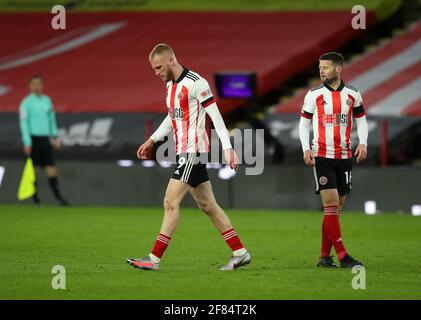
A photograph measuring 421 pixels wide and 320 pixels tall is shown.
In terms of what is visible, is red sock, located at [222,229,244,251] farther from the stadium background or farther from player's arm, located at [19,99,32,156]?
player's arm, located at [19,99,32,156]

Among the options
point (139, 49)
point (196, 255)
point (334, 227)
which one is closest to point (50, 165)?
point (139, 49)

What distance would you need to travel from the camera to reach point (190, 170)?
10.4m

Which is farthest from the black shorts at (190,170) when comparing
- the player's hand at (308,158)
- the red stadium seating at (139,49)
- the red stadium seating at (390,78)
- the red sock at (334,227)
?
the red stadium seating at (139,49)

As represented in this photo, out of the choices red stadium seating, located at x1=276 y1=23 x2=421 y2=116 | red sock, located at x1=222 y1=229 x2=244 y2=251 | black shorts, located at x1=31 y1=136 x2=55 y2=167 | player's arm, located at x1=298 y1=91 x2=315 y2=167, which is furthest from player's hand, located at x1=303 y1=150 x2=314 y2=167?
black shorts, located at x1=31 y1=136 x2=55 y2=167

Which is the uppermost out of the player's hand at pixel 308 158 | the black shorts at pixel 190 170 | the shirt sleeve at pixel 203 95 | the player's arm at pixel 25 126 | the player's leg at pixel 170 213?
the player's arm at pixel 25 126

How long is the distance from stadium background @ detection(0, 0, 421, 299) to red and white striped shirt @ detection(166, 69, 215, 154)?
47.9 inches

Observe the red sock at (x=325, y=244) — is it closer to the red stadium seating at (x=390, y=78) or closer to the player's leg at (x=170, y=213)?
the player's leg at (x=170, y=213)

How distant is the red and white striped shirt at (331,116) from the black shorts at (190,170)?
121 centimetres

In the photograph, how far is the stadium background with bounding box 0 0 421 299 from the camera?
12312mm

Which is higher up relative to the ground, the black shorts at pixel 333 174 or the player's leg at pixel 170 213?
the black shorts at pixel 333 174

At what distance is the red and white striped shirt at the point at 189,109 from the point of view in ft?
34.2

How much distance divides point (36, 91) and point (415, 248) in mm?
8148

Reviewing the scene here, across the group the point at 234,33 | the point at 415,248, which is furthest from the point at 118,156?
the point at 415,248

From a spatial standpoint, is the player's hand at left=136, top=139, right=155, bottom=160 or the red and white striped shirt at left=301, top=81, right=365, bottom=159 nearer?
the player's hand at left=136, top=139, right=155, bottom=160
